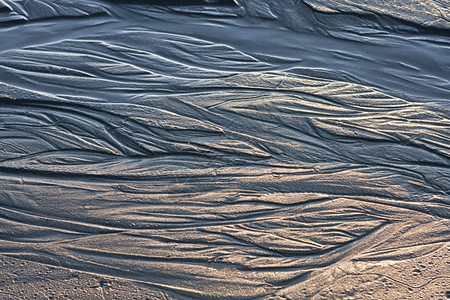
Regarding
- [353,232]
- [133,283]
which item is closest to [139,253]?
[133,283]

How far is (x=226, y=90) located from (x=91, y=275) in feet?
3.69

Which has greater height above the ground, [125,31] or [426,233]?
[125,31]

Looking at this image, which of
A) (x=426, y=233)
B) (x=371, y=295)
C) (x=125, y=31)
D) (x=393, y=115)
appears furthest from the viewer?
(x=125, y=31)

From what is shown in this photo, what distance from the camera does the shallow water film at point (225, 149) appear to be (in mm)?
1746

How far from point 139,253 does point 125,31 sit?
4.70 ft

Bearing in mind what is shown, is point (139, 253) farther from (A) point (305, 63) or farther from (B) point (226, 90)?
(A) point (305, 63)

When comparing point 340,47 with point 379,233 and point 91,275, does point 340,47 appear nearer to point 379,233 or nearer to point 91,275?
point 379,233

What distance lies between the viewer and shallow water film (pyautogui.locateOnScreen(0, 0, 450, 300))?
1.75 meters

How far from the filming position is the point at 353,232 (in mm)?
1877

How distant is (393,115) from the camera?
228 centimetres

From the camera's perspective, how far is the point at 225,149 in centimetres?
212

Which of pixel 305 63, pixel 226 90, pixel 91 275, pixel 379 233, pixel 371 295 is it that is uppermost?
pixel 305 63

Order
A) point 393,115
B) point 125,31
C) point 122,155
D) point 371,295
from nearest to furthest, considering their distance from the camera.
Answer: point 371,295
point 122,155
point 393,115
point 125,31

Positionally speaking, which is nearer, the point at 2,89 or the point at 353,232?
the point at 353,232
